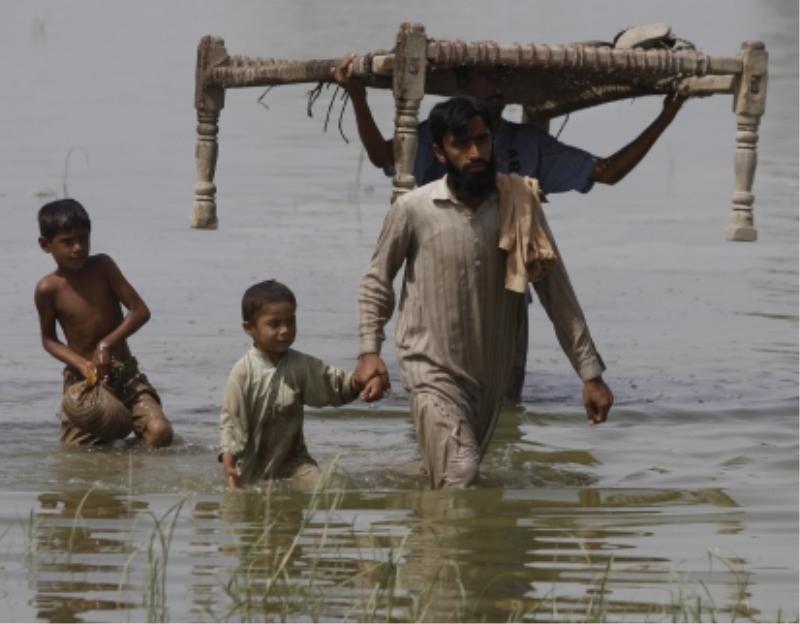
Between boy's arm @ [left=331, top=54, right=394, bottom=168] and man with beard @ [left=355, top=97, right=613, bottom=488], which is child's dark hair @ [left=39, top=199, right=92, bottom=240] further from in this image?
man with beard @ [left=355, top=97, right=613, bottom=488]

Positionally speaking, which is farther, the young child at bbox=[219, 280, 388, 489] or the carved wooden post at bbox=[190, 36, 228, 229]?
the carved wooden post at bbox=[190, 36, 228, 229]

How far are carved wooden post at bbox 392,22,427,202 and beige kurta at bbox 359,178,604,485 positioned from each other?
85cm

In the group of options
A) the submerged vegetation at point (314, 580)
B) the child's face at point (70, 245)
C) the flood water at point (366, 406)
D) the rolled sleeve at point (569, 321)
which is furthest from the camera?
the child's face at point (70, 245)

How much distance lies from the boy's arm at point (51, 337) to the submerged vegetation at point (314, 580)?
1571mm

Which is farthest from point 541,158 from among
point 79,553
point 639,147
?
point 79,553

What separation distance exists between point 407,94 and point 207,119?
5.04ft

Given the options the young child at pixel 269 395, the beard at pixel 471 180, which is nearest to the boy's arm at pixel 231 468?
the young child at pixel 269 395

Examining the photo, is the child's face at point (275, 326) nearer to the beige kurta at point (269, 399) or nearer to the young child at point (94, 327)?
the beige kurta at point (269, 399)

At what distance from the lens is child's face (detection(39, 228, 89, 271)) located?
9.29m

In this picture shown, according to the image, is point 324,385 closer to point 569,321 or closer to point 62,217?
point 569,321

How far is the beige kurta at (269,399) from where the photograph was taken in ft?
26.9

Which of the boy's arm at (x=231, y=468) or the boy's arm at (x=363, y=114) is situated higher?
the boy's arm at (x=363, y=114)

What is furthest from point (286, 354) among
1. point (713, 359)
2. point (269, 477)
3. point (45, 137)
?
point (45, 137)

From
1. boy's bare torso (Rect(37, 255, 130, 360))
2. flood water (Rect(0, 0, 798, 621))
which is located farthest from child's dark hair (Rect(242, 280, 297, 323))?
boy's bare torso (Rect(37, 255, 130, 360))
